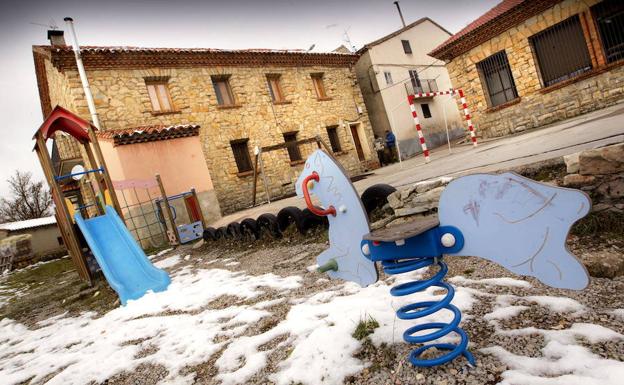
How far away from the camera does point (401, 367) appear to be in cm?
143

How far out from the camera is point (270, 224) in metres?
5.02

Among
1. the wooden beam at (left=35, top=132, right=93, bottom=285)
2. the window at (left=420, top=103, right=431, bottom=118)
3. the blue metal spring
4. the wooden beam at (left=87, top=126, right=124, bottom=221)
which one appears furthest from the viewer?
the window at (left=420, top=103, right=431, bottom=118)

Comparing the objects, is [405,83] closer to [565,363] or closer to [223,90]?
[223,90]

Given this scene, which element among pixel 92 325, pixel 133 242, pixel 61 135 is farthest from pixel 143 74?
pixel 92 325

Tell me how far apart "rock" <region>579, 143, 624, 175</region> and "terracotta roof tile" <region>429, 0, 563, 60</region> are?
28.4 feet

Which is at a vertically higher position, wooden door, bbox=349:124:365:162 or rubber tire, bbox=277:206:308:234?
wooden door, bbox=349:124:365:162

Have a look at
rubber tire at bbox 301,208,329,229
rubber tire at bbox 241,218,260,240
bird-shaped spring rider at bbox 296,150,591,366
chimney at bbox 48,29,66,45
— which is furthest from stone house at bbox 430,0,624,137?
chimney at bbox 48,29,66,45

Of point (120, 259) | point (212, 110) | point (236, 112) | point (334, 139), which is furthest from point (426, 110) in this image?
point (120, 259)

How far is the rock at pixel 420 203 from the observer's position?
307 cm

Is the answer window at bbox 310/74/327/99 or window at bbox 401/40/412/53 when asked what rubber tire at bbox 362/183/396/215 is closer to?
window at bbox 310/74/327/99

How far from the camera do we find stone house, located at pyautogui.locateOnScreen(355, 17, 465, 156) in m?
17.6

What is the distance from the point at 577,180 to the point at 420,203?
122 cm

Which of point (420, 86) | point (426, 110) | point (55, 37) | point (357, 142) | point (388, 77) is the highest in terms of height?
point (55, 37)

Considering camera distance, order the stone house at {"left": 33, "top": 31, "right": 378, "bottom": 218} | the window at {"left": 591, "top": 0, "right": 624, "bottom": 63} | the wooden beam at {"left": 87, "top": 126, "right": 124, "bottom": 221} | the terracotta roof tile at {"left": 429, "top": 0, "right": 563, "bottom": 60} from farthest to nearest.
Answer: the stone house at {"left": 33, "top": 31, "right": 378, "bottom": 218} < the terracotta roof tile at {"left": 429, "top": 0, "right": 563, "bottom": 60} < the window at {"left": 591, "top": 0, "right": 624, "bottom": 63} < the wooden beam at {"left": 87, "top": 126, "right": 124, "bottom": 221}
